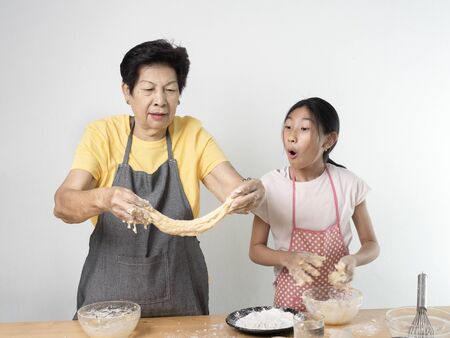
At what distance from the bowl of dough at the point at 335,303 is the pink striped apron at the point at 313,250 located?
0.30m

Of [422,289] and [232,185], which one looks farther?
[232,185]

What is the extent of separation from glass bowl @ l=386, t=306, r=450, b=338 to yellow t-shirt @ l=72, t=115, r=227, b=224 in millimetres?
889

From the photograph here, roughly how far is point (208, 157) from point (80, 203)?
0.59m

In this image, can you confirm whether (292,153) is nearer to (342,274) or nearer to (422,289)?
(342,274)

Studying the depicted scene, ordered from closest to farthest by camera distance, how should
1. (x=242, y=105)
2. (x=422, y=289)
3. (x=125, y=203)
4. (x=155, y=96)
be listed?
1. (x=422, y=289)
2. (x=125, y=203)
3. (x=155, y=96)
4. (x=242, y=105)

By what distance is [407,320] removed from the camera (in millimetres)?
1568

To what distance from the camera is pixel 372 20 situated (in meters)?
3.08

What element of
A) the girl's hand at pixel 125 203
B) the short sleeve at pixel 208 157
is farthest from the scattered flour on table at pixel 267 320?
the short sleeve at pixel 208 157

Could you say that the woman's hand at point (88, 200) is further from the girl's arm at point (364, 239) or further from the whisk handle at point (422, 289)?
the girl's arm at point (364, 239)

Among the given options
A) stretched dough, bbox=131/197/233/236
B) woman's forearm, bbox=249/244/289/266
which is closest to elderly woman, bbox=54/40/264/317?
stretched dough, bbox=131/197/233/236

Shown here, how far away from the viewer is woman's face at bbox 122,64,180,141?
1935 mm

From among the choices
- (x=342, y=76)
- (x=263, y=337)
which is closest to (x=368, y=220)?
(x=263, y=337)

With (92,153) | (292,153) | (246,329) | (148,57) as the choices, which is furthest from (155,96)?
(246,329)

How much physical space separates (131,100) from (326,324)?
112cm
